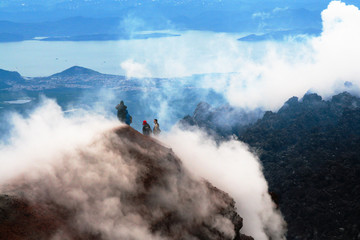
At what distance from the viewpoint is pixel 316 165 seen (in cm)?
12394

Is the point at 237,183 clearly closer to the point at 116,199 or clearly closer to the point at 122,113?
the point at 122,113

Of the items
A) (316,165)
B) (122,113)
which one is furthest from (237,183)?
(316,165)

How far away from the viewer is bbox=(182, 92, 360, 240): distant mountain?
297 feet

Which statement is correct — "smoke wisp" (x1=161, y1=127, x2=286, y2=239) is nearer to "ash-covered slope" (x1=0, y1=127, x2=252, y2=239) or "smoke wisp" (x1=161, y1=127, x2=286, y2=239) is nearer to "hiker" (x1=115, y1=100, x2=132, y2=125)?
"hiker" (x1=115, y1=100, x2=132, y2=125)

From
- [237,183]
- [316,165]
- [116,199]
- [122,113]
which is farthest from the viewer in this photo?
[316,165]

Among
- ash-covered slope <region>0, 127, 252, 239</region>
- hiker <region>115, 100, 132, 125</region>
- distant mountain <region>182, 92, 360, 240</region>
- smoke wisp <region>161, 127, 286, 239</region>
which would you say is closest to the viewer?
ash-covered slope <region>0, 127, 252, 239</region>

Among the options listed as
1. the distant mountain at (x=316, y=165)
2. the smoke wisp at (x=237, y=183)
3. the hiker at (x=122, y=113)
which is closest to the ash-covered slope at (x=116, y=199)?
the hiker at (x=122, y=113)

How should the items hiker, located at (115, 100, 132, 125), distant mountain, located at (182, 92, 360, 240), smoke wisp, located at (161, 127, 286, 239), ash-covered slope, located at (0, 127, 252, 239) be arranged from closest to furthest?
ash-covered slope, located at (0, 127, 252, 239), hiker, located at (115, 100, 132, 125), smoke wisp, located at (161, 127, 286, 239), distant mountain, located at (182, 92, 360, 240)

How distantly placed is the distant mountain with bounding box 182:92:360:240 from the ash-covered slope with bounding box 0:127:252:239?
24.1 meters

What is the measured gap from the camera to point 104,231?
34.6 meters

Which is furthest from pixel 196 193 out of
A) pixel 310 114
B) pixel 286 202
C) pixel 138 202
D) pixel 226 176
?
pixel 310 114

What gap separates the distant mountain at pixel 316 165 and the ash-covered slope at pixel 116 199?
24.1m

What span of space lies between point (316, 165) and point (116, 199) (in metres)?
95.8

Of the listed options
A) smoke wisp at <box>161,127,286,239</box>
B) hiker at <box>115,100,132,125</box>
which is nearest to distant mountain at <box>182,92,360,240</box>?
smoke wisp at <box>161,127,286,239</box>
